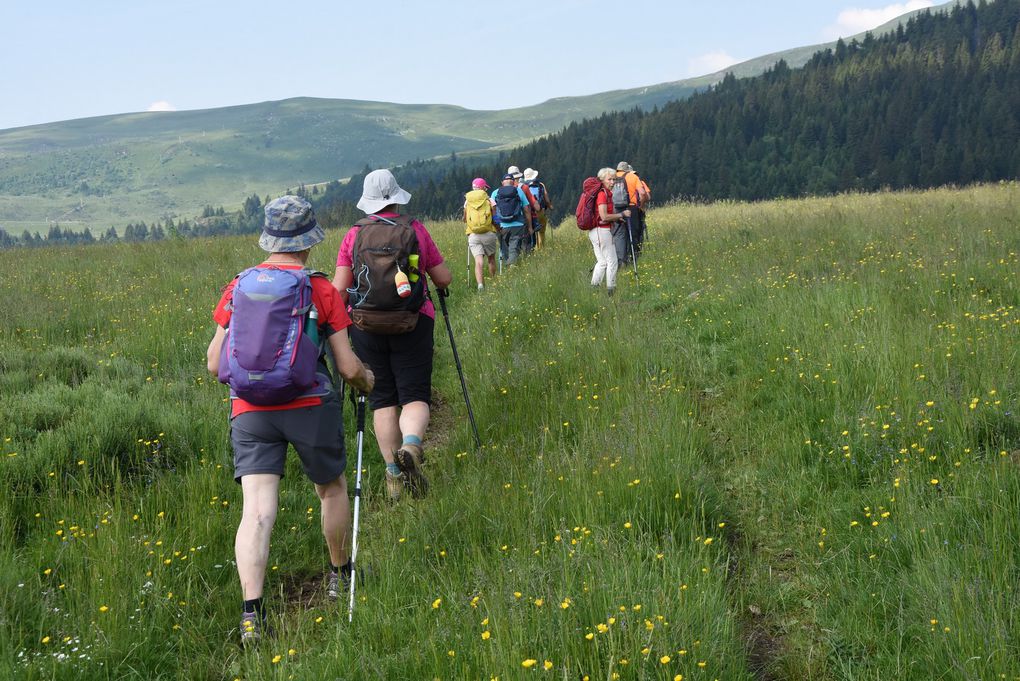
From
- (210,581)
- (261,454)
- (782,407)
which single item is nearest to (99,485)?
(210,581)

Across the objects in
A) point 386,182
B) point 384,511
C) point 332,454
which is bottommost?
point 384,511

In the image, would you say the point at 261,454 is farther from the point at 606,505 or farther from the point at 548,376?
the point at 548,376

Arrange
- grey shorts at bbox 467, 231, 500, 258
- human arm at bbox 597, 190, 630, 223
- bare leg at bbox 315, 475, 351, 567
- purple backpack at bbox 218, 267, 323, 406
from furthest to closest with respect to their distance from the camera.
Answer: grey shorts at bbox 467, 231, 500, 258
human arm at bbox 597, 190, 630, 223
bare leg at bbox 315, 475, 351, 567
purple backpack at bbox 218, 267, 323, 406

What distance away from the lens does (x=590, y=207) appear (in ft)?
38.6

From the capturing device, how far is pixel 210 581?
4.38 metres

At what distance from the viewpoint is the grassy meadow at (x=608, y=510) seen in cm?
320

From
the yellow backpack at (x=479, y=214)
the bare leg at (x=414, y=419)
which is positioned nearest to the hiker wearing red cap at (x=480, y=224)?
the yellow backpack at (x=479, y=214)

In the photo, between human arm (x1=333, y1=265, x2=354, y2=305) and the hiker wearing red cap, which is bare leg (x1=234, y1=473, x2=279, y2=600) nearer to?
human arm (x1=333, y1=265, x2=354, y2=305)

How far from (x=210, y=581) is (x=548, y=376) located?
12.1 ft

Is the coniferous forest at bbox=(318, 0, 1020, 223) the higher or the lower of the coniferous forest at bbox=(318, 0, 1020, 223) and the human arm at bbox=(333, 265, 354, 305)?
the higher

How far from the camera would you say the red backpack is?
461 inches

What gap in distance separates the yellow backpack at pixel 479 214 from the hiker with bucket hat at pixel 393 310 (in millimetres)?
7704

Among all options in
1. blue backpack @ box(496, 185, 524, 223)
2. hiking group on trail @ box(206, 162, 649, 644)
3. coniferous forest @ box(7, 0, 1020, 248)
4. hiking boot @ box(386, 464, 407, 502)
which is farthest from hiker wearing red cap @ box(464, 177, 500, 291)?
coniferous forest @ box(7, 0, 1020, 248)

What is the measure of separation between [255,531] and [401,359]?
214cm
